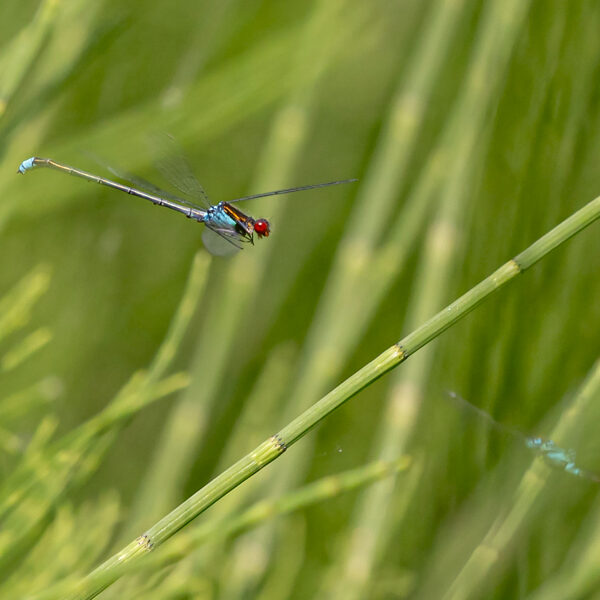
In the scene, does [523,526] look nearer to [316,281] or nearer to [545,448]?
[545,448]

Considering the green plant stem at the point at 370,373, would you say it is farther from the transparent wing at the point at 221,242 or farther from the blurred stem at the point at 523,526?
the transparent wing at the point at 221,242

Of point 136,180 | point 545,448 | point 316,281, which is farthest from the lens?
point 316,281

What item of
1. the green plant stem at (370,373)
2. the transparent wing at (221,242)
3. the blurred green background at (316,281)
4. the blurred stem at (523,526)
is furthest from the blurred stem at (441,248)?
the green plant stem at (370,373)

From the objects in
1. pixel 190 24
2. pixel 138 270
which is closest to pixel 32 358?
pixel 138 270

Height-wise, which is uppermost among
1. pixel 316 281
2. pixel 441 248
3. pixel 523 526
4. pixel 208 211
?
pixel 316 281

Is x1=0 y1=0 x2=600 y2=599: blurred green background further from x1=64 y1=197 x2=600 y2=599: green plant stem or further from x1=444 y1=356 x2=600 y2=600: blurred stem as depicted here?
x1=64 y1=197 x2=600 y2=599: green plant stem

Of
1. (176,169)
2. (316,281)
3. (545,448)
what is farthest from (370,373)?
(316,281)

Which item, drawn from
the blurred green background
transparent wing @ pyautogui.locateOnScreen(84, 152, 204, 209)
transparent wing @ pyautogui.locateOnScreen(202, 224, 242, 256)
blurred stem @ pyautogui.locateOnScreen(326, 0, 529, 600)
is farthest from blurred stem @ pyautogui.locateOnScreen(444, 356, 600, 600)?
transparent wing @ pyautogui.locateOnScreen(84, 152, 204, 209)

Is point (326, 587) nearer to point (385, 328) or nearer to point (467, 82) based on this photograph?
point (385, 328)
